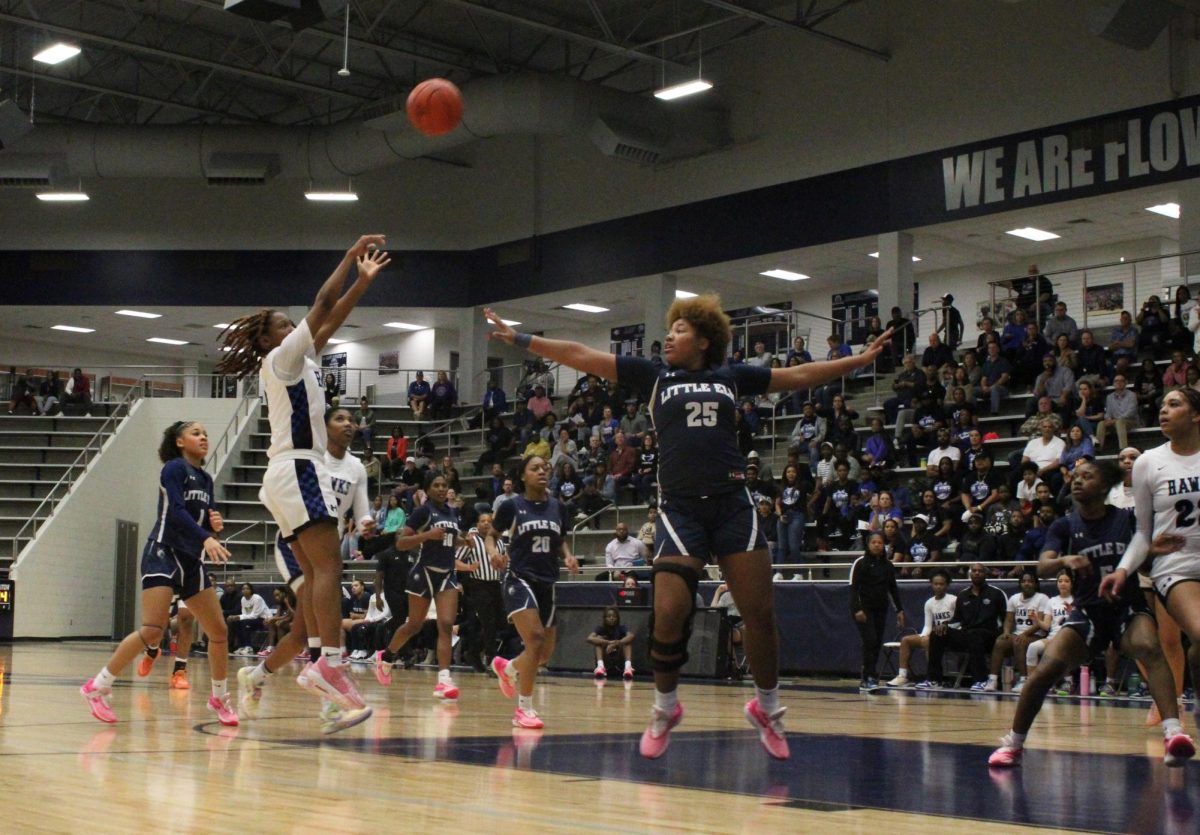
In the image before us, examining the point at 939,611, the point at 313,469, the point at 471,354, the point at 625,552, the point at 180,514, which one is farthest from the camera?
the point at 471,354

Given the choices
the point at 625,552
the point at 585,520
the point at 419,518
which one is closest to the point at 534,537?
the point at 419,518

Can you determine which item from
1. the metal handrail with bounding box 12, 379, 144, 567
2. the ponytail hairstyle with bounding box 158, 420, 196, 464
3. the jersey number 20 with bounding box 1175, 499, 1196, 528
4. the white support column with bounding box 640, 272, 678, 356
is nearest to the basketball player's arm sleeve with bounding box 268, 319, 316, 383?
the ponytail hairstyle with bounding box 158, 420, 196, 464

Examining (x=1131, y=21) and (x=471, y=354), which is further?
(x=471, y=354)

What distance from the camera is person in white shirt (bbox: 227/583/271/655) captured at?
24641 mm

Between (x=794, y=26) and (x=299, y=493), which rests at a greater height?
(x=794, y=26)

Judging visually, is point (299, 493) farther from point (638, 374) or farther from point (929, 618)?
point (929, 618)

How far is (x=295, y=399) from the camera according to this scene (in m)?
7.59

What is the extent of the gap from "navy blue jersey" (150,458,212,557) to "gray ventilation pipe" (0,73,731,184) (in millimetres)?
19228

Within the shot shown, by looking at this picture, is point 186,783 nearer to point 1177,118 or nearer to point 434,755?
point 434,755

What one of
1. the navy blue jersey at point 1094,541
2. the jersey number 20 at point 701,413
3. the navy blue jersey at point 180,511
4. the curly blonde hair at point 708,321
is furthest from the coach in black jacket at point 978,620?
the jersey number 20 at point 701,413

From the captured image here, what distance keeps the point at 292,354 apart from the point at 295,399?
287 mm

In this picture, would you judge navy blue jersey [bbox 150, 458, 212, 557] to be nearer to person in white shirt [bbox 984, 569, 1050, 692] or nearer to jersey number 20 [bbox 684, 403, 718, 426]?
jersey number 20 [bbox 684, 403, 718, 426]

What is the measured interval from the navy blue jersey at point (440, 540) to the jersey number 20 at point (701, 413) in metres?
6.82

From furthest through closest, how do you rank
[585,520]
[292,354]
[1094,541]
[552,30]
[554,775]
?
[552,30] < [585,520] < [1094,541] < [292,354] < [554,775]
